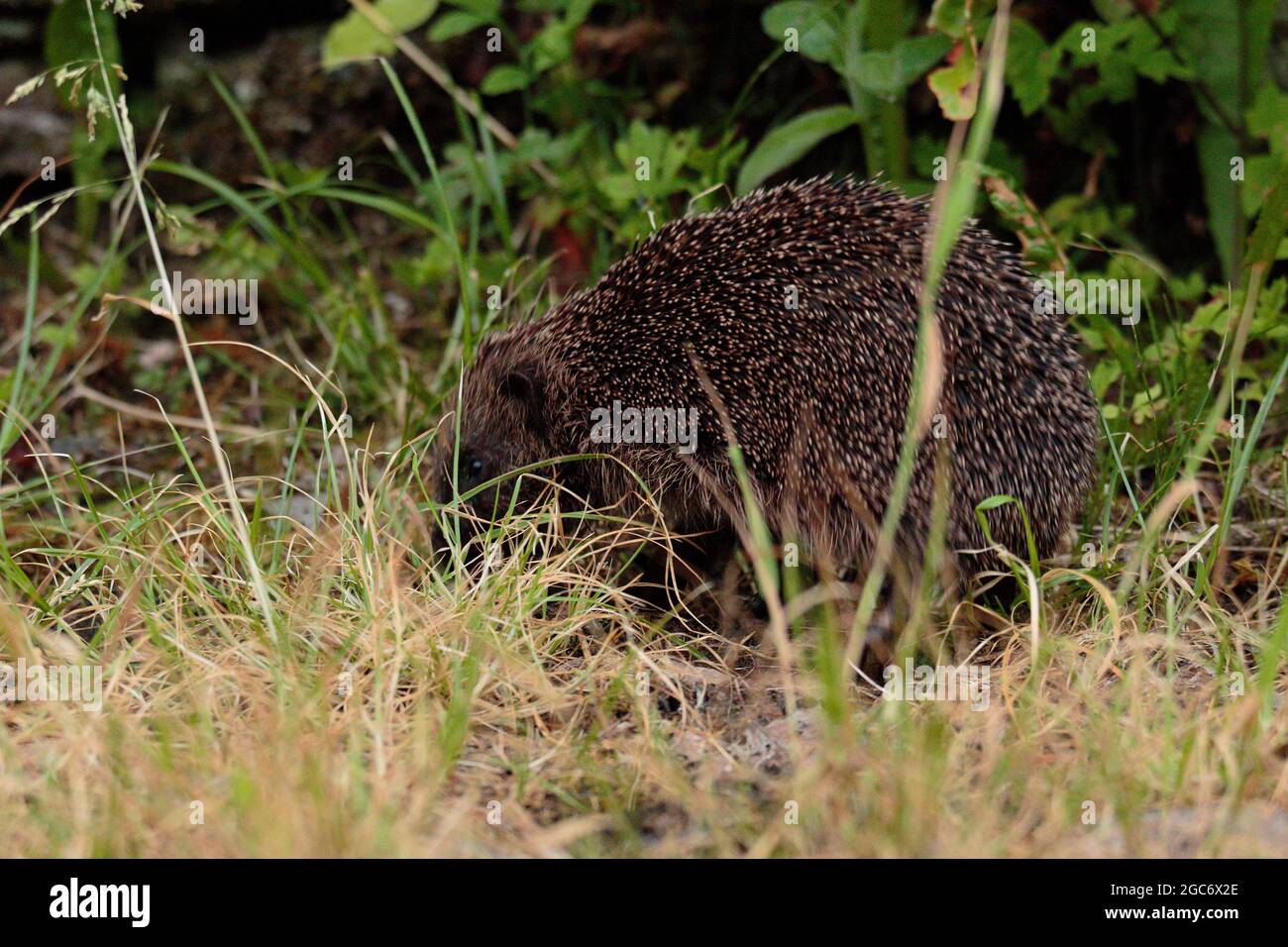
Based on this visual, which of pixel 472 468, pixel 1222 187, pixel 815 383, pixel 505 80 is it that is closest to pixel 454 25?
pixel 505 80

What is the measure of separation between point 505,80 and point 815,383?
8.57 ft

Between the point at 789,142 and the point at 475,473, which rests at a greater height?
the point at 789,142

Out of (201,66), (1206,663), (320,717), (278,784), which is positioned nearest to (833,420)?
(1206,663)

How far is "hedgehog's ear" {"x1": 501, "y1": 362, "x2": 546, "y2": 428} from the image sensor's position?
4852 millimetres

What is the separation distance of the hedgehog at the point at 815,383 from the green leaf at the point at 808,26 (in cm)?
85

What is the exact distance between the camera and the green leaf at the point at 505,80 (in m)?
6.03

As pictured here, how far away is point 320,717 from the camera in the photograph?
335cm

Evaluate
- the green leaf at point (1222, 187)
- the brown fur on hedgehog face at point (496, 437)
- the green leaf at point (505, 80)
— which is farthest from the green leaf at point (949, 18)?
the green leaf at point (505, 80)

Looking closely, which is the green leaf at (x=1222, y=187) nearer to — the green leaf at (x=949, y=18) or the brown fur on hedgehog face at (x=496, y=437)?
the green leaf at (x=949, y=18)

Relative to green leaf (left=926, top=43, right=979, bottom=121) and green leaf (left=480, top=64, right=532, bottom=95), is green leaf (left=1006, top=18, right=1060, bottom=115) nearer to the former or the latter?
green leaf (left=926, top=43, right=979, bottom=121)

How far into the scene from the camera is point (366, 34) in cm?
577

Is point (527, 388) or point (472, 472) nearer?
point (527, 388)

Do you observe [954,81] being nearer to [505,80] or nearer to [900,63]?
[900,63]

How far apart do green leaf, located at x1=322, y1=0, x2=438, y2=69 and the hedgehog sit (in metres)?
1.56
